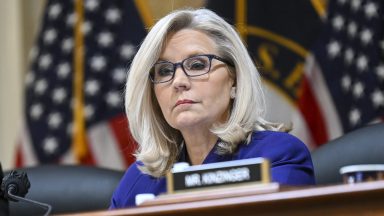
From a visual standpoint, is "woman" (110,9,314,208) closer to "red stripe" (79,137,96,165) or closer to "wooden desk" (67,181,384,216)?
"wooden desk" (67,181,384,216)

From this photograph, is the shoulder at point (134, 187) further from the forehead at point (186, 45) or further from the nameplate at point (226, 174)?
the nameplate at point (226, 174)

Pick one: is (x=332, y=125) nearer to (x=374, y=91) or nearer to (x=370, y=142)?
(x=374, y=91)

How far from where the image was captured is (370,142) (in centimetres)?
320

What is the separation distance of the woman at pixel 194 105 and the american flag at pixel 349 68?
4.88 feet

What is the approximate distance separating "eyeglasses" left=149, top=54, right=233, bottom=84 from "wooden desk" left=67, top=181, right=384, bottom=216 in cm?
102

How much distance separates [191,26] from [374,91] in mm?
1622

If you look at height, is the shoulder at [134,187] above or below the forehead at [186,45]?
below

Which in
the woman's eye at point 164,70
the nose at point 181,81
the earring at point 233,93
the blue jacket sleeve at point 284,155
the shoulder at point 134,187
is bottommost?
the shoulder at point 134,187

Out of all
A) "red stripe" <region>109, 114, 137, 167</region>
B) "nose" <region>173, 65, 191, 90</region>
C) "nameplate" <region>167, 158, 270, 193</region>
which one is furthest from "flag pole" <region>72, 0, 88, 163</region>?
"nameplate" <region>167, 158, 270, 193</region>

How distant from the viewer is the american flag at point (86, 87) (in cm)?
514

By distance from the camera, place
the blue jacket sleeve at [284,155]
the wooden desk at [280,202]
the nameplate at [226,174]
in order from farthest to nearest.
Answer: the blue jacket sleeve at [284,155]
the nameplate at [226,174]
the wooden desk at [280,202]

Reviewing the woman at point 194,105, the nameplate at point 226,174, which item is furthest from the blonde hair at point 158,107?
the nameplate at point 226,174

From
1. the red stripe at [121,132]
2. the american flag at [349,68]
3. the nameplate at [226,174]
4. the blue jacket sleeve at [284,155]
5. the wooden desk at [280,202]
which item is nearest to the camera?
the wooden desk at [280,202]

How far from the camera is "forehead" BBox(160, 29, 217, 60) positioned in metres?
3.07
